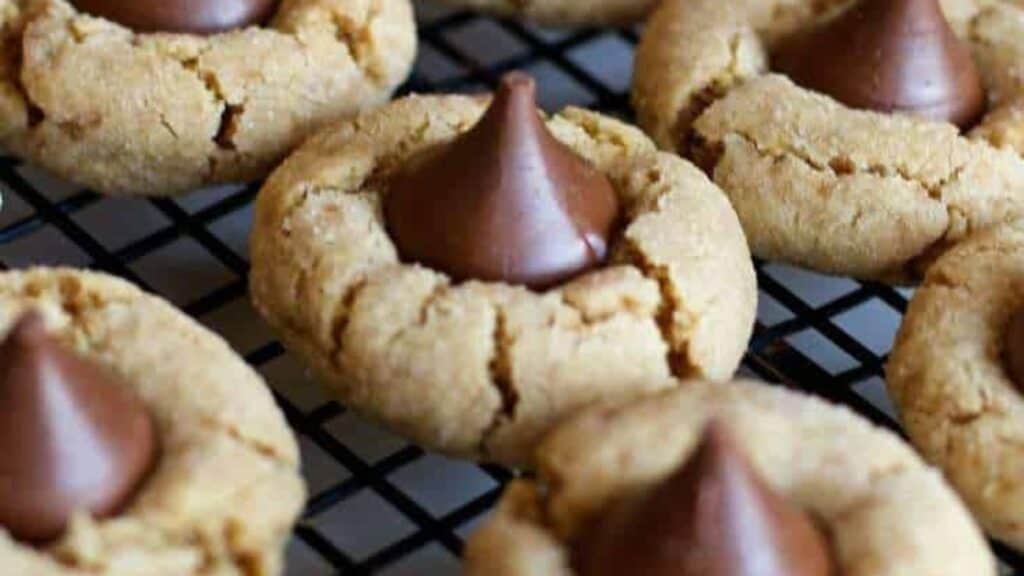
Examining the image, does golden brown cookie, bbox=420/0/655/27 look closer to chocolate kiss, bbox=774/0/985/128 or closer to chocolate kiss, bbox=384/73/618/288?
chocolate kiss, bbox=774/0/985/128

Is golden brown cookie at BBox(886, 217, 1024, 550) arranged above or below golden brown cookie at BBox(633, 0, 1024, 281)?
below

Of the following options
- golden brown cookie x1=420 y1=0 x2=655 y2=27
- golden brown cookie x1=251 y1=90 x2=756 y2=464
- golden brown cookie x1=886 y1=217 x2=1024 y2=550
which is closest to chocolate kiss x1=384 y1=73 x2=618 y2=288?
golden brown cookie x1=251 y1=90 x2=756 y2=464

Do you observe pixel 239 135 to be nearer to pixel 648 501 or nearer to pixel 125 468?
pixel 125 468

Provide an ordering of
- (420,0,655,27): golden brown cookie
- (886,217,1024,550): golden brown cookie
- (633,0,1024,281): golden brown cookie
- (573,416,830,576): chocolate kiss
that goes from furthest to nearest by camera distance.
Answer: (420,0,655,27): golden brown cookie, (633,0,1024,281): golden brown cookie, (886,217,1024,550): golden brown cookie, (573,416,830,576): chocolate kiss

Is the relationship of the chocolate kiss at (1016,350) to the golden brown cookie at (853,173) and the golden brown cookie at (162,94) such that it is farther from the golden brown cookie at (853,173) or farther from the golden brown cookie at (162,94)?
the golden brown cookie at (162,94)

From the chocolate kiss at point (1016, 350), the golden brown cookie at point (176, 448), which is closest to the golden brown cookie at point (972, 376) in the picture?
the chocolate kiss at point (1016, 350)
